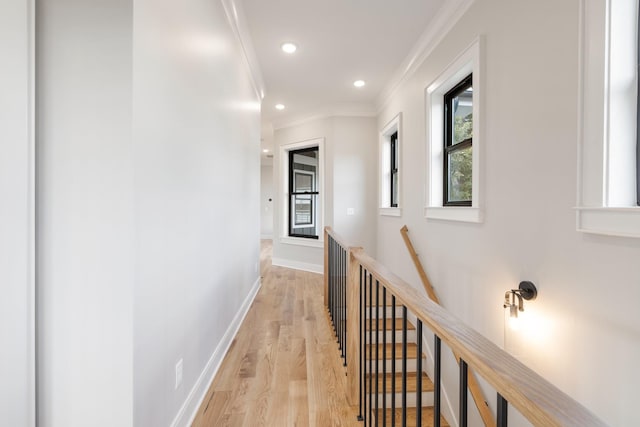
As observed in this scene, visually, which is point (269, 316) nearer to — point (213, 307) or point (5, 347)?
point (213, 307)

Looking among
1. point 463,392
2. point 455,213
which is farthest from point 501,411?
point 455,213

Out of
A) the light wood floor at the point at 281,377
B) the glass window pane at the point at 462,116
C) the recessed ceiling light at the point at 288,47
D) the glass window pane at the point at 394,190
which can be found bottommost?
the light wood floor at the point at 281,377

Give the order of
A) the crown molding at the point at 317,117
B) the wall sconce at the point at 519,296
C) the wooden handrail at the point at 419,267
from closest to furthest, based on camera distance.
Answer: the wall sconce at the point at 519,296 → the wooden handrail at the point at 419,267 → the crown molding at the point at 317,117

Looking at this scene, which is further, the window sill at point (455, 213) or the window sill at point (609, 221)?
the window sill at point (455, 213)

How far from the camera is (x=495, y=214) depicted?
1.98 metres

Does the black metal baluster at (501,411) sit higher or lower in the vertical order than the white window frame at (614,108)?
lower

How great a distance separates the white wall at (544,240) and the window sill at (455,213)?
0.07m

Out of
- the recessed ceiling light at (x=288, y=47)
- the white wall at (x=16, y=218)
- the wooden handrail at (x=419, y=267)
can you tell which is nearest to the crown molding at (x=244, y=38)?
the recessed ceiling light at (x=288, y=47)

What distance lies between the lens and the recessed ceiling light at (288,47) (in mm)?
3014

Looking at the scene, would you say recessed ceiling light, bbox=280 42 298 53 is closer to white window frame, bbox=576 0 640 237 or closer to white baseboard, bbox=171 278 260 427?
white window frame, bbox=576 0 640 237

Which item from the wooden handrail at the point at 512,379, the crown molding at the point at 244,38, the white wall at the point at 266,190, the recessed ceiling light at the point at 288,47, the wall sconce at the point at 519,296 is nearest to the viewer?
the wooden handrail at the point at 512,379

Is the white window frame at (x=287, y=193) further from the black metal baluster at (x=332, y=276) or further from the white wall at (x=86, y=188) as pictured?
the white wall at (x=86, y=188)

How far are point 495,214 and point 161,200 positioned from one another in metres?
1.98

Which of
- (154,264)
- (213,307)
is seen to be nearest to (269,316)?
(213,307)
